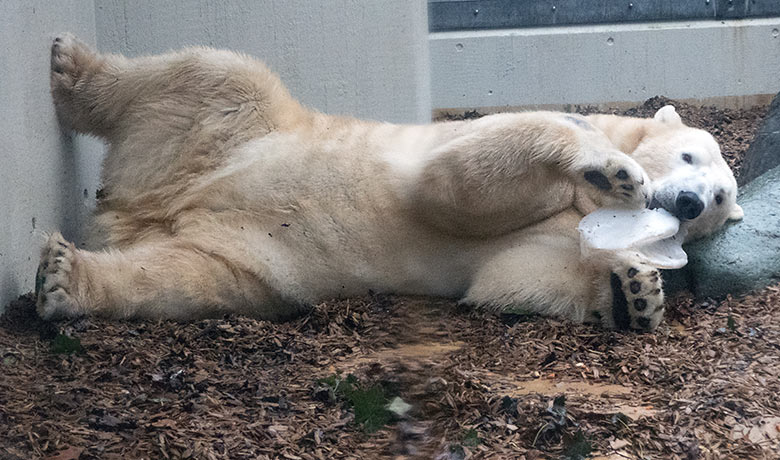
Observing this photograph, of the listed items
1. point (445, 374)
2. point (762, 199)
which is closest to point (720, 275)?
point (762, 199)

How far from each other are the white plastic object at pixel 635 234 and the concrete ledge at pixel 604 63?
4.90 feet

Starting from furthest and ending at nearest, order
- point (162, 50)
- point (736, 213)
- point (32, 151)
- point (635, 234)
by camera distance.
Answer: point (162, 50), point (736, 213), point (32, 151), point (635, 234)

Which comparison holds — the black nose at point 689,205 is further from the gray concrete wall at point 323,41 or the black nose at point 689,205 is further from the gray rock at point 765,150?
the gray concrete wall at point 323,41

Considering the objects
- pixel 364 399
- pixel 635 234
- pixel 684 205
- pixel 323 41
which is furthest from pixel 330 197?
pixel 364 399

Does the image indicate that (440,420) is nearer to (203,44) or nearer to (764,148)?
(203,44)

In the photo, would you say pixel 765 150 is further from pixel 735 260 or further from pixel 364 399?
pixel 364 399

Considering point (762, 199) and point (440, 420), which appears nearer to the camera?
point (440, 420)

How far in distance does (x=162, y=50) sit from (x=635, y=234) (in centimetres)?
275

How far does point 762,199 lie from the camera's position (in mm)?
4605

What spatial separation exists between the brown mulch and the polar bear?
0.63 ft

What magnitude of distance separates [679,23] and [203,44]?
2842 millimetres

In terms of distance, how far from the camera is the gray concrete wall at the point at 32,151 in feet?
10.8

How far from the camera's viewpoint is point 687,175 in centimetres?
396

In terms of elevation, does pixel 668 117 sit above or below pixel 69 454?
above
